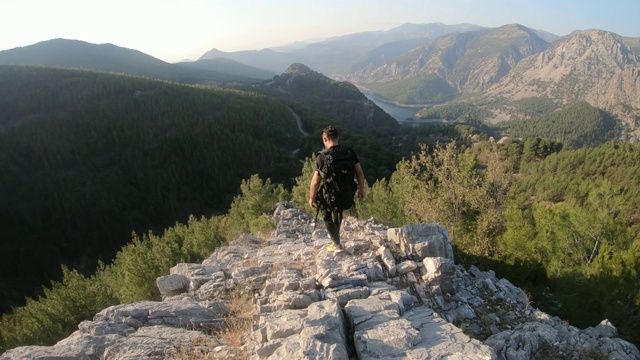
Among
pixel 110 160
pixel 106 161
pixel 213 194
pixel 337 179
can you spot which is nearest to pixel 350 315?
pixel 337 179

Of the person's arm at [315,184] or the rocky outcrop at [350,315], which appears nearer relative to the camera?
the rocky outcrop at [350,315]

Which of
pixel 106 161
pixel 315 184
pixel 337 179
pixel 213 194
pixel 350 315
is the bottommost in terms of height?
pixel 213 194

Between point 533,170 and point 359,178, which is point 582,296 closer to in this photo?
point 359,178

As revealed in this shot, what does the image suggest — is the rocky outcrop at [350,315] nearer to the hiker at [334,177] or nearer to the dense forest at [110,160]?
the hiker at [334,177]

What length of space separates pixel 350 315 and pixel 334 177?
10.1ft

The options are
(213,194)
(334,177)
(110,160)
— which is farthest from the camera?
(110,160)

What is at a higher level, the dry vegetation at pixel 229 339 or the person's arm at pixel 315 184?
the person's arm at pixel 315 184

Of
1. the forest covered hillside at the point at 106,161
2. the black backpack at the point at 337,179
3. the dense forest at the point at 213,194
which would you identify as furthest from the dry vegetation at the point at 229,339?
the forest covered hillside at the point at 106,161

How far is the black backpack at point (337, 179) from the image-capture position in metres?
8.45

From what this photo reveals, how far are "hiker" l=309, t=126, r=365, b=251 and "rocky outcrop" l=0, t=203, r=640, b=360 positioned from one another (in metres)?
1.62

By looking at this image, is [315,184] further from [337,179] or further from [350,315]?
[350,315]

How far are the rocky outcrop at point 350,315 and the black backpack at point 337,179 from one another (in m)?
1.69

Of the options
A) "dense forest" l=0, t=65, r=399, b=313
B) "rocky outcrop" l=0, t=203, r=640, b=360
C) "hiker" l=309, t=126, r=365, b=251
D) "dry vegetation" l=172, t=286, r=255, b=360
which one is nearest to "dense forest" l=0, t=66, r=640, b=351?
"dense forest" l=0, t=65, r=399, b=313

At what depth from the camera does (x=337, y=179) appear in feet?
28.5
